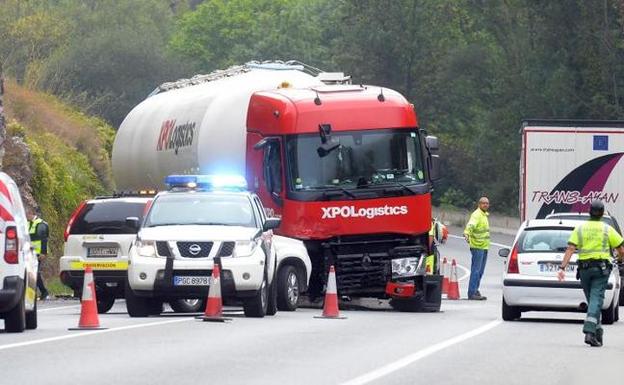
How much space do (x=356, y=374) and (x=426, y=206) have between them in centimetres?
1154

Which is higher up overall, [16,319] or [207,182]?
[207,182]

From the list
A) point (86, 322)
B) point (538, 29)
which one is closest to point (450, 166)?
point (538, 29)

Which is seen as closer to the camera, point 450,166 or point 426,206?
point 426,206

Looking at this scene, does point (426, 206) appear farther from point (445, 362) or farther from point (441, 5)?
point (441, 5)

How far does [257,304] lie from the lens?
23.3 metres

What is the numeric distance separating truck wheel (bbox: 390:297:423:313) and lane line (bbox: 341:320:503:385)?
381 centimetres

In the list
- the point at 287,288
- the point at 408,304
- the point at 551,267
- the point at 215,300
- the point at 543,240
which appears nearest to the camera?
the point at 215,300

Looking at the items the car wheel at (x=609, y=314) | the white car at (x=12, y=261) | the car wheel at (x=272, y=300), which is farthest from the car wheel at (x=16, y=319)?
the car wheel at (x=609, y=314)

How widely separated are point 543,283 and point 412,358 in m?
7.50

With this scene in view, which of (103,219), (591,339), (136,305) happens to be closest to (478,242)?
(103,219)

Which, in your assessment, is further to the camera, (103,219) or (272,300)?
(103,219)

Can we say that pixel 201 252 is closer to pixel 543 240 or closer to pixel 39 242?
pixel 543 240

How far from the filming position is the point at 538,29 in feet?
282

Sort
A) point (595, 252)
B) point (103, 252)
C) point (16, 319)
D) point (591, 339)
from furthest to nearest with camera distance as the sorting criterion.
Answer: point (103, 252) < point (595, 252) < point (16, 319) < point (591, 339)
